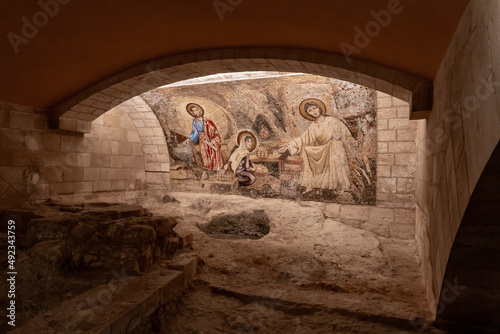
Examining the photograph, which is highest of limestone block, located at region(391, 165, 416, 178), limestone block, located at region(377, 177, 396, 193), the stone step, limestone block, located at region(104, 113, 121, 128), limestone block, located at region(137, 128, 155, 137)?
limestone block, located at region(104, 113, 121, 128)

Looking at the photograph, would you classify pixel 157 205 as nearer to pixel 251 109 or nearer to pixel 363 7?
pixel 251 109

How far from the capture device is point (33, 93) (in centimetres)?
483

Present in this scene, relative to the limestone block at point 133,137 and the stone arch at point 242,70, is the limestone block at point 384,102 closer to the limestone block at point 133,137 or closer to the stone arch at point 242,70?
the stone arch at point 242,70

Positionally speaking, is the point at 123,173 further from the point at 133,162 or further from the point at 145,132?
the point at 145,132

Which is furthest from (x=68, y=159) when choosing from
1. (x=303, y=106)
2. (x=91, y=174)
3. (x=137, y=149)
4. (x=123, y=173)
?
(x=303, y=106)

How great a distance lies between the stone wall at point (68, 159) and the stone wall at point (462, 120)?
6357 mm

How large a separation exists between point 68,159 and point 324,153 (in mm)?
5601

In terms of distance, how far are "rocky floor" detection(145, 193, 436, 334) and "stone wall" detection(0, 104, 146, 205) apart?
2.94m

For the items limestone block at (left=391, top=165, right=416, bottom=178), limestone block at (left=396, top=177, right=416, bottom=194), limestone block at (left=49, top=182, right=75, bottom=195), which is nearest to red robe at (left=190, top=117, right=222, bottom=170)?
limestone block at (left=49, top=182, right=75, bottom=195)

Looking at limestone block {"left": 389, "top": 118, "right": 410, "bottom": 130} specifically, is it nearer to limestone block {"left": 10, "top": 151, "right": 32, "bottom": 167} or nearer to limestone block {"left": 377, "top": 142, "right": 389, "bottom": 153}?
limestone block {"left": 377, "top": 142, "right": 389, "bottom": 153}

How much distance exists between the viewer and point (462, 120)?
1.85 m

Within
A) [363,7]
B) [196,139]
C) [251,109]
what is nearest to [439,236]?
[363,7]

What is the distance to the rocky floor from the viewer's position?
2.77 meters

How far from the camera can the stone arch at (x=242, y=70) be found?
330 cm
